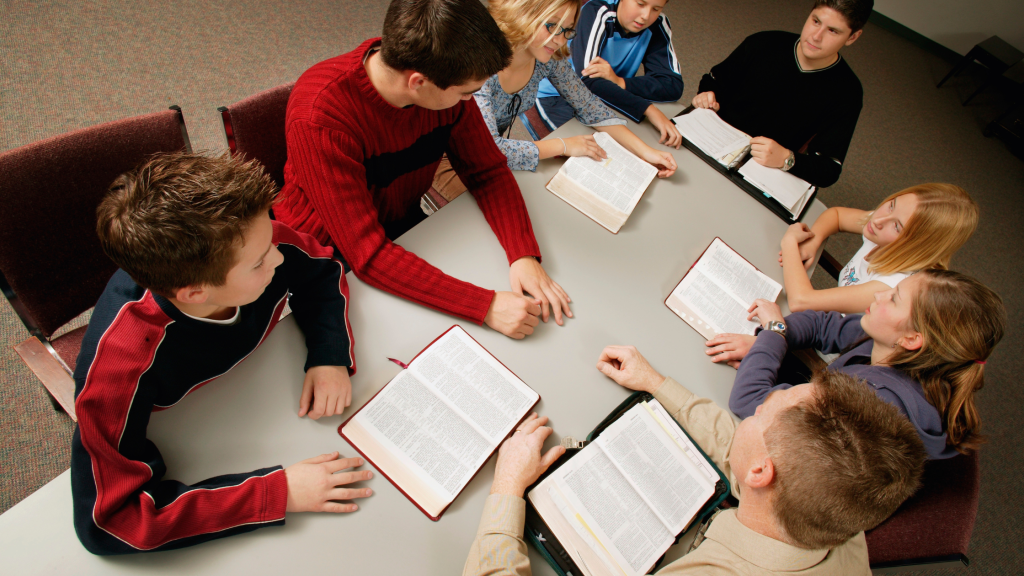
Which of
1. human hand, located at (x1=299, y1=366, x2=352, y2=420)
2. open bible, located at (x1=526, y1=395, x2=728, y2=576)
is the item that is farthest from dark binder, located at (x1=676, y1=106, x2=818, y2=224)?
human hand, located at (x1=299, y1=366, x2=352, y2=420)

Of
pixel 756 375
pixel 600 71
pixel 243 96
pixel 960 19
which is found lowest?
pixel 243 96

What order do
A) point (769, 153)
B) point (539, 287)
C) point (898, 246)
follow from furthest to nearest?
point (769, 153) → point (898, 246) → point (539, 287)

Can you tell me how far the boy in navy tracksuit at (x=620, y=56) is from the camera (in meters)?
1.86

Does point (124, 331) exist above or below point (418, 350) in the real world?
above

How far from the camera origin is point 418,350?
1.06 meters

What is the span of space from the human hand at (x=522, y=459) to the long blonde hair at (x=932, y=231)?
47.0 inches

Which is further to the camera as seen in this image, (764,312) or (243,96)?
(243,96)

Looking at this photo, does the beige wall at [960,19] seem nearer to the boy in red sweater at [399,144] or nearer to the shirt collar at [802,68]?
the shirt collar at [802,68]

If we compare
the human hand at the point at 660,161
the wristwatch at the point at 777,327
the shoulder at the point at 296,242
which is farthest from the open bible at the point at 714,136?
the shoulder at the point at 296,242

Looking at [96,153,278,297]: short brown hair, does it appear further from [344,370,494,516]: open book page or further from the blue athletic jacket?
the blue athletic jacket

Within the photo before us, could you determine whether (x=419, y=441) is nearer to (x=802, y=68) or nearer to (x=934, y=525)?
(x=934, y=525)

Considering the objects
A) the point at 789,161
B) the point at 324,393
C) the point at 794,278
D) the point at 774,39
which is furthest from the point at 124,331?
the point at 774,39

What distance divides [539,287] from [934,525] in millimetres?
915

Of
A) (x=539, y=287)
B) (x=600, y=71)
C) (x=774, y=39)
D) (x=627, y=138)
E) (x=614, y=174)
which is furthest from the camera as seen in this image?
(x=774, y=39)
